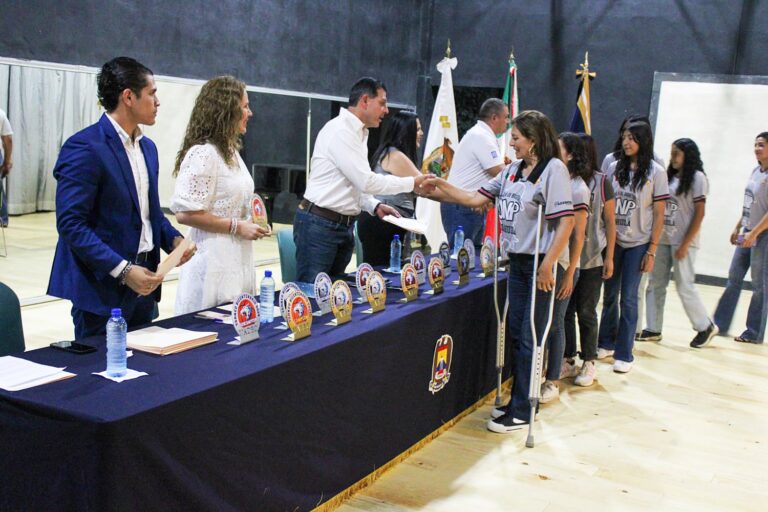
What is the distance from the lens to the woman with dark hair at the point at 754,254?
199 inches

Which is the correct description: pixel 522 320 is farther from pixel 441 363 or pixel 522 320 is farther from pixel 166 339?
pixel 166 339

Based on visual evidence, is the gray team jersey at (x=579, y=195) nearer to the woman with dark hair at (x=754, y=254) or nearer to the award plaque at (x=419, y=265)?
the award plaque at (x=419, y=265)

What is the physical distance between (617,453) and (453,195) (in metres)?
1.38

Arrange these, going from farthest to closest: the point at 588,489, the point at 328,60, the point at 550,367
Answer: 1. the point at 328,60
2. the point at 550,367
3. the point at 588,489

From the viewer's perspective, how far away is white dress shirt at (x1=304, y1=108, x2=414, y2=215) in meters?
3.28

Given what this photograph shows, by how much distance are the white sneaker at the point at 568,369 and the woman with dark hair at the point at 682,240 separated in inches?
46.5

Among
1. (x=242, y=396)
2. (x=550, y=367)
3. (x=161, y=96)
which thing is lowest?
(x=550, y=367)

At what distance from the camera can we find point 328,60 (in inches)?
313

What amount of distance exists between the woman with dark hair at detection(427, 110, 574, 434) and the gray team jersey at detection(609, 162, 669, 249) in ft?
3.70

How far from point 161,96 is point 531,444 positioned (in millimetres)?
4352

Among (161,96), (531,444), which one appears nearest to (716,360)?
(531,444)

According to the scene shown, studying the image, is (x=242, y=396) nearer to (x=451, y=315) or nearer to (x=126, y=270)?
(x=126, y=270)

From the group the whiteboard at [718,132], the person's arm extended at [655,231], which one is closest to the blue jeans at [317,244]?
the person's arm extended at [655,231]

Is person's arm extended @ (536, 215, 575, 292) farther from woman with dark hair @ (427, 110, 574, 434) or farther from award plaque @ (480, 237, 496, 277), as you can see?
award plaque @ (480, 237, 496, 277)
